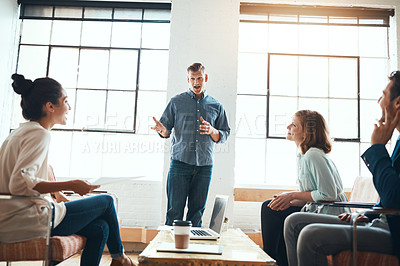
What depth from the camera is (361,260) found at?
1.64 m

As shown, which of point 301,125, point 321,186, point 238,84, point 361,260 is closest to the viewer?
point 361,260

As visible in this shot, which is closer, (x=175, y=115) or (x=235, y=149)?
(x=175, y=115)

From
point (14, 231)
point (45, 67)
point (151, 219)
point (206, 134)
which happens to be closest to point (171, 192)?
point (206, 134)

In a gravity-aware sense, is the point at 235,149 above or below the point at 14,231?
above

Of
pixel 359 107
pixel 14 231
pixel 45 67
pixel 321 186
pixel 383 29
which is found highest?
pixel 383 29

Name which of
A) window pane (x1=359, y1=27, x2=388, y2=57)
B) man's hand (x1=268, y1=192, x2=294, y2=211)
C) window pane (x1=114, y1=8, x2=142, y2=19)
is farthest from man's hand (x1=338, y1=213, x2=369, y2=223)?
window pane (x1=114, y1=8, x2=142, y2=19)

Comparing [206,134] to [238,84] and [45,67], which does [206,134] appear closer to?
[238,84]

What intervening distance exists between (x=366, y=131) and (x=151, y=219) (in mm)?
2880

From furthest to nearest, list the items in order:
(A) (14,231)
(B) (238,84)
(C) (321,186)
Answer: (B) (238,84), (C) (321,186), (A) (14,231)

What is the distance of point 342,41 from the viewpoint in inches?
189

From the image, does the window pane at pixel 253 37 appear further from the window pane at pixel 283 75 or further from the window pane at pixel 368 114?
the window pane at pixel 368 114

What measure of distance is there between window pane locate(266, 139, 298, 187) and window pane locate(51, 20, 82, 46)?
282 centimetres

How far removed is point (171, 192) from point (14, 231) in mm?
1682

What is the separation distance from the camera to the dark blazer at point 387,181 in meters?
1.59
